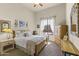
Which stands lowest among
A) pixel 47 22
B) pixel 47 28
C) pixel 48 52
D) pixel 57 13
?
pixel 48 52

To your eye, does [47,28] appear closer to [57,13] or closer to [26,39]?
[57,13]

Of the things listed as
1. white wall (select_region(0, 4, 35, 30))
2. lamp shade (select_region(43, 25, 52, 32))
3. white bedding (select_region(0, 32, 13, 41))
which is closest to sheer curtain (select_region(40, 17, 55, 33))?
lamp shade (select_region(43, 25, 52, 32))

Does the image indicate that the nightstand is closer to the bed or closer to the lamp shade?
the bed

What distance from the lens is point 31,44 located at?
5.45ft

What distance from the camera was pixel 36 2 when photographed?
1671 millimetres

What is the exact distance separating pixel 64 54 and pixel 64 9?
32.9 inches

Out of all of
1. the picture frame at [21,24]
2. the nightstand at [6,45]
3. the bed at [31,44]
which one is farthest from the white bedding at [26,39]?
the picture frame at [21,24]

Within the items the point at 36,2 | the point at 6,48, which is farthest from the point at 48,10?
the point at 6,48

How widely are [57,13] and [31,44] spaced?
2.51 ft

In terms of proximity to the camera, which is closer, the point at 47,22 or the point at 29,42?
the point at 29,42

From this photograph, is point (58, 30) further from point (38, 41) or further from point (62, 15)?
point (38, 41)

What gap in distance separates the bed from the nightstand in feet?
0.31

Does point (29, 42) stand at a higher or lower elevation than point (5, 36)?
lower

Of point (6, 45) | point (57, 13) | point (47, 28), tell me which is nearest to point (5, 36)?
point (6, 45)
